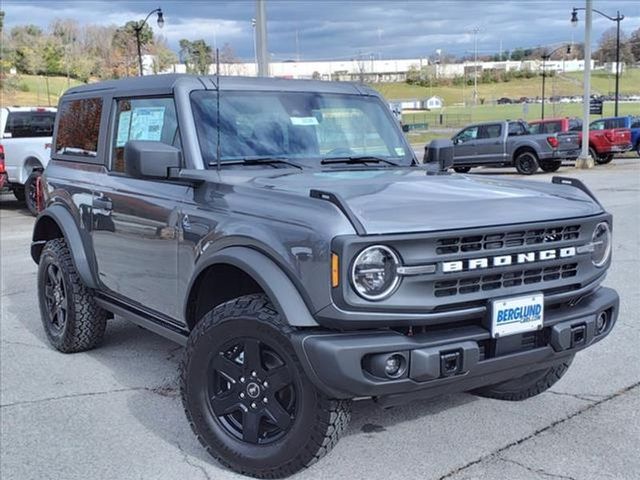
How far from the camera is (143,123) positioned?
471 cm

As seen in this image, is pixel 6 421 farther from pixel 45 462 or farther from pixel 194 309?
pixel 194 309

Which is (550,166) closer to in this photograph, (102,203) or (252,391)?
(102,203)

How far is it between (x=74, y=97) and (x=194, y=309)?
8.52 feet

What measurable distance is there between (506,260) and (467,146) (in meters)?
22.3

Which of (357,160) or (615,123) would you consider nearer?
(357,160)

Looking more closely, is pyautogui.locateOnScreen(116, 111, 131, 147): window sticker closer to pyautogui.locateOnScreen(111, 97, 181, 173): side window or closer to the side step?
pyautogui.locateOnScreen(111, 97, 181, 173): side window

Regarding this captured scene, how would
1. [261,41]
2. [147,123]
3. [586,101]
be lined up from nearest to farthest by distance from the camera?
[147,123] < [261,41] < [586,101]

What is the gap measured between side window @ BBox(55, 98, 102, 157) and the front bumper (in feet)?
9.64

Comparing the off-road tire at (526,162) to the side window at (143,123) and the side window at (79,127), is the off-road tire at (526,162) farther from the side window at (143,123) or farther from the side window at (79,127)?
the side window at (143,123)

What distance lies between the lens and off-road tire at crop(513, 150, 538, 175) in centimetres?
2339

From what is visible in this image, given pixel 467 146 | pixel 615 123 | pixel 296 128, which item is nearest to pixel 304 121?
Result: pixel 296 128

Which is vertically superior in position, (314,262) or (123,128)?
(123,128)

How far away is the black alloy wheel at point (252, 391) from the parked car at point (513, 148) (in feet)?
69.3

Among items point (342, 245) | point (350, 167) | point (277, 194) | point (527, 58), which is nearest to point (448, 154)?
point (350, 167)
